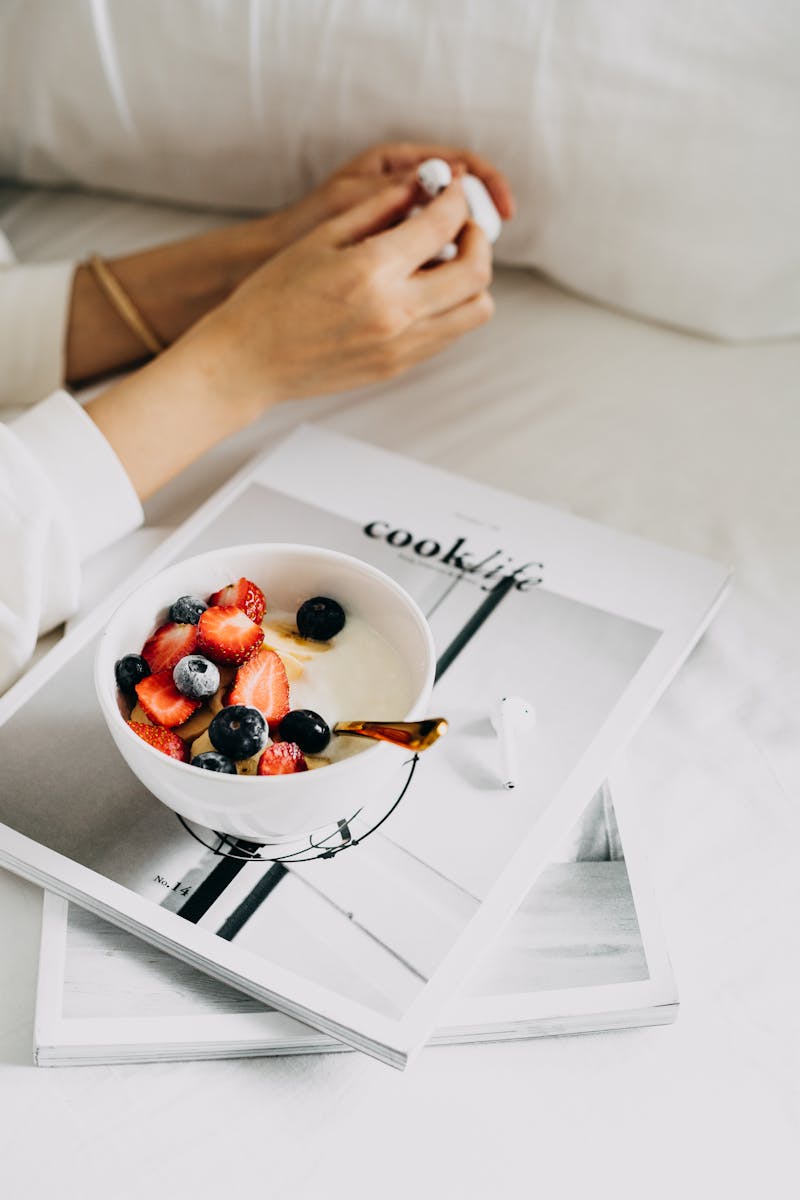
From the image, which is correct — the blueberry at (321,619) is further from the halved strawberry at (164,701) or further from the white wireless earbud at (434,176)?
the white wireless earbud at (434,176)

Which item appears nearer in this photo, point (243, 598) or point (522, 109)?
point (243, 598)

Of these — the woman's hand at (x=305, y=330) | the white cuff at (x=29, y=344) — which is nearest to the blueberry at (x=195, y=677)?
the woman's hand at (x=305, y=330)

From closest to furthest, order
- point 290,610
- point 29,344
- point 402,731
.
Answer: point 402,731 < point 290,610 < point 29,344

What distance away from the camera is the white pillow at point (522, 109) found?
702 millimetres

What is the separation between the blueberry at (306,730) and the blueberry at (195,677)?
4cm

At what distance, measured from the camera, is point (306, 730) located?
0.45 metres

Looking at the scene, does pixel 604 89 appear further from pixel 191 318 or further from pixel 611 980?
pixel 611 980

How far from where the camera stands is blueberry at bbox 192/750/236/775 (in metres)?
0.43

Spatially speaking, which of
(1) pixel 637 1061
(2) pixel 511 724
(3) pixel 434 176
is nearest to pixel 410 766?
(2) pixel 511 724

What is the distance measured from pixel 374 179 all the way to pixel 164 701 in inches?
19.1

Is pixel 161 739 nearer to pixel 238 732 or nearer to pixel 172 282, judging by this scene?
pixel 238 732

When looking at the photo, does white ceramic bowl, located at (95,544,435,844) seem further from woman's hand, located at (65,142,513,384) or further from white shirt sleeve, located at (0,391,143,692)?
woman's hand, located at (65,142,513,384)

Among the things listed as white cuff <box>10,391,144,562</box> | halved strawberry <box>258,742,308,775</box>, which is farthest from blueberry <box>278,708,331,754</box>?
white cuff <box>10,391,144,562</box>

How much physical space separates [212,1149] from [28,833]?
0.56ft
